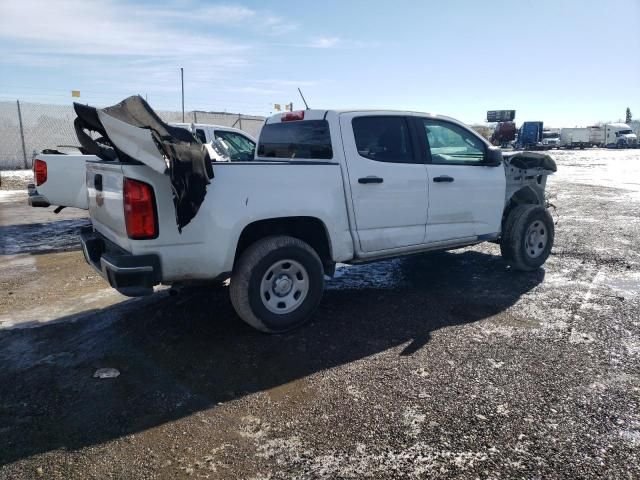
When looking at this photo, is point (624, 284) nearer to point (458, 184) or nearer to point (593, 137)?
point (458, 184)

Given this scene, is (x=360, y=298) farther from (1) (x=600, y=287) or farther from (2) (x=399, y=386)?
(1) (x=600, y=287)

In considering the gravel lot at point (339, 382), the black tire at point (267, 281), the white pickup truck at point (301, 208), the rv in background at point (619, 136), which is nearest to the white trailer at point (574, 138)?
the rv in background at point (619, 136)

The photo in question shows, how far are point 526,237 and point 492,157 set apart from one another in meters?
1.21

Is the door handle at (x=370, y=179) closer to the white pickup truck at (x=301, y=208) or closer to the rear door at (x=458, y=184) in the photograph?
the white pickup truck at (x=301, y=208)

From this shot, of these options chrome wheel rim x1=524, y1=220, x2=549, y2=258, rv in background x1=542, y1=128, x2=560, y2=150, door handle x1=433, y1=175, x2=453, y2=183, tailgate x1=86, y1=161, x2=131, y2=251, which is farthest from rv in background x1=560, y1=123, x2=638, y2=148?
tailgate x1=86, y1=161, x2=131, y2=251

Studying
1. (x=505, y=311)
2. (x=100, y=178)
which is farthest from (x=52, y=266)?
(x=505, y=311)

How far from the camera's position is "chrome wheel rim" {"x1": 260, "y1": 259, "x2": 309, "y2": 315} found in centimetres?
418

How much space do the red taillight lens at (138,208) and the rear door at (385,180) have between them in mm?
1800

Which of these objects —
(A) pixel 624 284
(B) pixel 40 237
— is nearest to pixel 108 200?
(A) pixel 624 284

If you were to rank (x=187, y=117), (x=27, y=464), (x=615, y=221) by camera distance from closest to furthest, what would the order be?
(x=27, y=464) → (x=615, y=221) → (x=187, y=117)

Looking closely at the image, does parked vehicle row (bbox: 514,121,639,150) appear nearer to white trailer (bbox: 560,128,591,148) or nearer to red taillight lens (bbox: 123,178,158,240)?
white trailer (bbox: 560,128,591,148)

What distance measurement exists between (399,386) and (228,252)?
164cm

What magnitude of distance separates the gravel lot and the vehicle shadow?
0.02 metres

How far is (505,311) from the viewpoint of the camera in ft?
15.9
